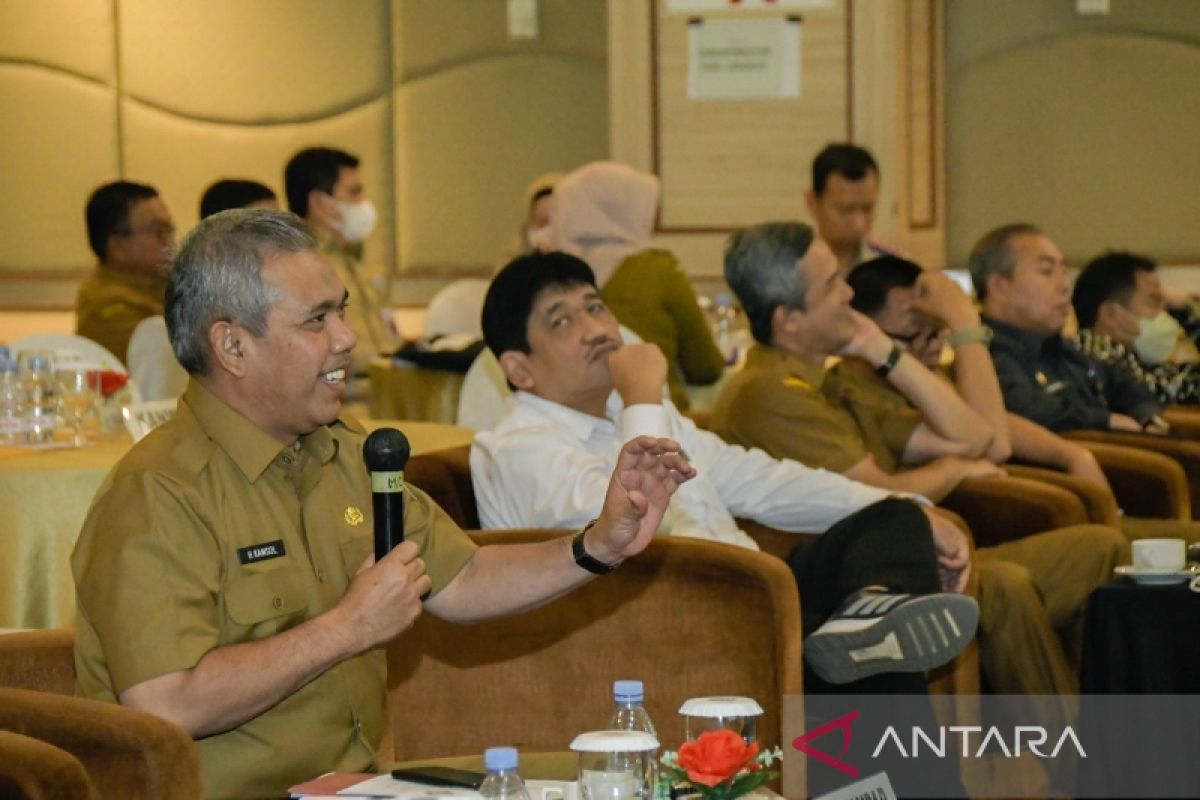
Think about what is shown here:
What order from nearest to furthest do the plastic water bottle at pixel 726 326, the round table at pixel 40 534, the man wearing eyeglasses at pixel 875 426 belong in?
the round table at pixel 40 534 < the man wearing eyeglasses at pixel 875 426 < the plastic water bottle at pixel 726 326

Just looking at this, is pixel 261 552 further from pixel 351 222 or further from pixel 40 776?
pixel 351 222

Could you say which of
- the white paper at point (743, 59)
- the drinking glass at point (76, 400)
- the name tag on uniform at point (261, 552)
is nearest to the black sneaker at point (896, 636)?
the name tag on uniform at point (261, 552)

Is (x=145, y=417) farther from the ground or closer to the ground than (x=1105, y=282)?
closer to the ground

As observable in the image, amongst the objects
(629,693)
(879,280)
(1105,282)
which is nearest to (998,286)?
(879,280)

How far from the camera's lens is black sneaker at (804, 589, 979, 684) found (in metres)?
3.00

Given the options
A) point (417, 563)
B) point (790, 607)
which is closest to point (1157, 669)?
point (790, 607)

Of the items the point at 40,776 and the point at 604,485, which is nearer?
the point at 40,776

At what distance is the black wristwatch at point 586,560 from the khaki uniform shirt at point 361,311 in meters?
3.57

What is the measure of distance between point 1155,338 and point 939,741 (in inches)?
125

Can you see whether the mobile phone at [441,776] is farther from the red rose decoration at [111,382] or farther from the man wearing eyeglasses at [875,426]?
the red rose decoration at [111,382]

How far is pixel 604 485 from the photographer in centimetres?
305

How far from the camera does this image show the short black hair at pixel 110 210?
5.93 metres

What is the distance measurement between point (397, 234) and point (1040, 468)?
167 inches

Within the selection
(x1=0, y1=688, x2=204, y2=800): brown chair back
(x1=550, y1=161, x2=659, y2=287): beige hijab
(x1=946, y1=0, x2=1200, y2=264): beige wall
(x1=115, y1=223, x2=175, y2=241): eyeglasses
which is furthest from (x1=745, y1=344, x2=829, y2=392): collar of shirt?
(x1=946, y1=0, x2=1200, y2=264): beige wall
